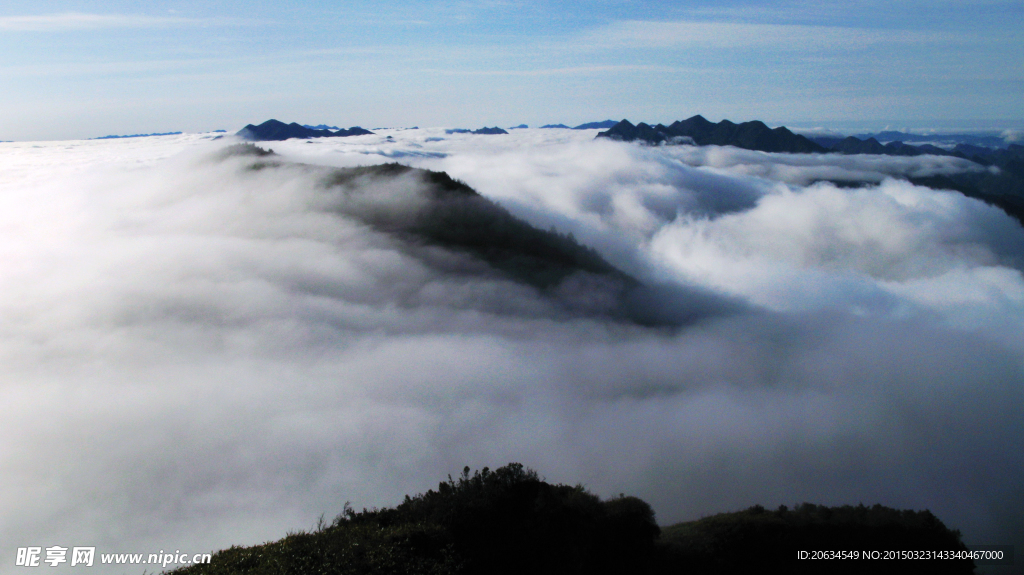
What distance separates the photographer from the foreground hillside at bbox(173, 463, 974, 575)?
63.2 feet

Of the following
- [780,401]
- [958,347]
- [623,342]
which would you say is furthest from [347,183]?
[958,347]

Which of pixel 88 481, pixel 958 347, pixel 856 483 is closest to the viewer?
pixel 88 481

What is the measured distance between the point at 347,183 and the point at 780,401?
4701 inches

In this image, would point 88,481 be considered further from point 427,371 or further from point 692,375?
point 692,375

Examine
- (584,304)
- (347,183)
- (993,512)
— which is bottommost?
(993,512)

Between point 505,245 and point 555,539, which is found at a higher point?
point 505,245

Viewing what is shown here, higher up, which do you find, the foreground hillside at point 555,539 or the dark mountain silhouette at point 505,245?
the dark mountain silhouette at point 505,245

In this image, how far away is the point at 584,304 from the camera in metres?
A: 130

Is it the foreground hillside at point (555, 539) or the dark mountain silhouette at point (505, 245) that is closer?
the foreground hillside at point (555, 539)

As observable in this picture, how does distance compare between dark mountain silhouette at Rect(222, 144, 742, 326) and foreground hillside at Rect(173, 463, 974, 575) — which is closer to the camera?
foreground hillside at Rect(173, 463, 974, 575)

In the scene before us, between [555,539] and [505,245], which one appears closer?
[555,539]

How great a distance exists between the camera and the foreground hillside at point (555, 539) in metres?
19.2

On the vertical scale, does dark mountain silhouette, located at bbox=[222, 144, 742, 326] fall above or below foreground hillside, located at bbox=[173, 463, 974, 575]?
above

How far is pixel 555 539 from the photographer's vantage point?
23.5 m
